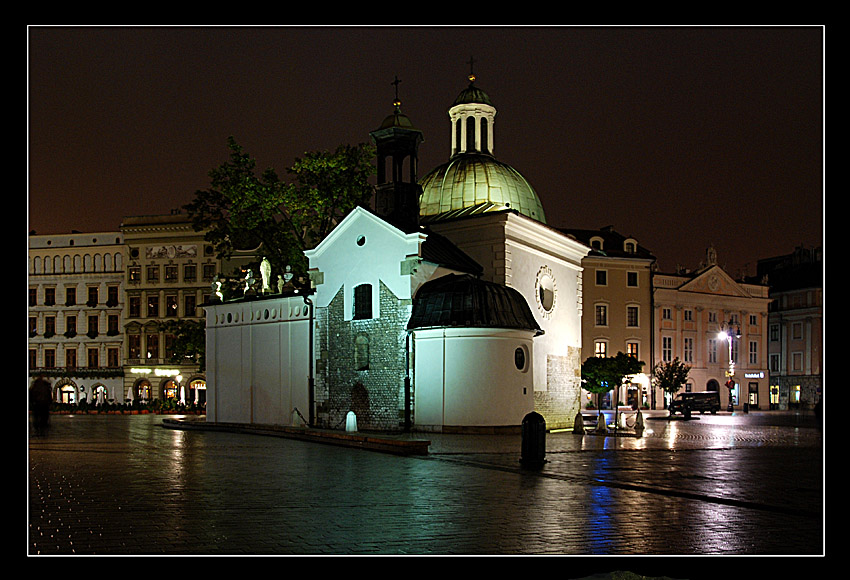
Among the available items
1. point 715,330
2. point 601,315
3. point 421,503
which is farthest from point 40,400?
point 715,330

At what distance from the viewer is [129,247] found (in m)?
72.4

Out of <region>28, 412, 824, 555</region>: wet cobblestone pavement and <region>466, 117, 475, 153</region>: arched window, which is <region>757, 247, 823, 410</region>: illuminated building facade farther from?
<region>28, 412, 824, 555</region>: wet cobblestone pavement

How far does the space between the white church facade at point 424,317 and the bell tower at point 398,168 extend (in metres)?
0.05

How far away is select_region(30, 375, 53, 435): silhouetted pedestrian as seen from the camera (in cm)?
2509

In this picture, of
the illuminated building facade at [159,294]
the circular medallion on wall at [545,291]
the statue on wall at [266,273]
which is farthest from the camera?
the illuminated building facade at [159,294]

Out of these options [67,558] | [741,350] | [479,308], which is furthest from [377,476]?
[741,350]

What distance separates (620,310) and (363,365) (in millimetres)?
37009

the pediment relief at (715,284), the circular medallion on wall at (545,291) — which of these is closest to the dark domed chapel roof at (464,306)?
the circular medallion on wall at (545,291)

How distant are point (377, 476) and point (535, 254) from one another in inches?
919

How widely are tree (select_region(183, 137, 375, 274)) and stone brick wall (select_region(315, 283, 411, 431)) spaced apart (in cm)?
677

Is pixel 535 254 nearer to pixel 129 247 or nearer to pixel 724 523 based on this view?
pixel 724 523

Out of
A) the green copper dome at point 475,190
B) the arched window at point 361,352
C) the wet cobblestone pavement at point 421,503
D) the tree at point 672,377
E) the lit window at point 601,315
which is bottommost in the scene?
the tree at point 672,377

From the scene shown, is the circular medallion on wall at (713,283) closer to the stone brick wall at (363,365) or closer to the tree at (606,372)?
the tree at (606,372)

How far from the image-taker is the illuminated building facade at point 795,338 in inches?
2990
